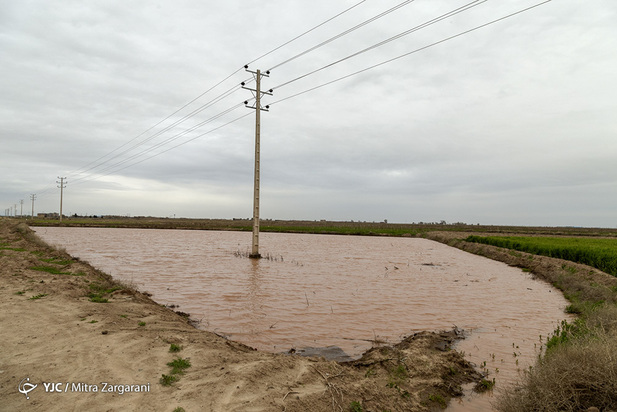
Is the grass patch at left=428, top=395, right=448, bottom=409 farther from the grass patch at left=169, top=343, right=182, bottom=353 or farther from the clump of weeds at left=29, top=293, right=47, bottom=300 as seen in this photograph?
the clump of weeds at left=29, top=293, right=47, bottom=300

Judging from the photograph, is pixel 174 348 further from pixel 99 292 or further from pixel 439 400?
pixel 99 292

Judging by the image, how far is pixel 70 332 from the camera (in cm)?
741

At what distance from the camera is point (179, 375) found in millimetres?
5602

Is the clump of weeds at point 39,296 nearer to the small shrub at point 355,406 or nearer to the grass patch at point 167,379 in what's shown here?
the grass patch at point 167,379

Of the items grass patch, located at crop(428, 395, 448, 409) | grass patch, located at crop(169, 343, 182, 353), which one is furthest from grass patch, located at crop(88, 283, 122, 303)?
grass patch, located at crop(428, 395, 448, 409)

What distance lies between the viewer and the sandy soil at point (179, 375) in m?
4.84

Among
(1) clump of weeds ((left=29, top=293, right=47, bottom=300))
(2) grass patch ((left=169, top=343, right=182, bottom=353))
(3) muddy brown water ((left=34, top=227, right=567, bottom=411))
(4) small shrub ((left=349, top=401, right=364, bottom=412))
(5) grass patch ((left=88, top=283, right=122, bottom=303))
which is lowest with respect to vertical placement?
(3) muddy brown water ((left=34, top=227, right=567, bottom=411))

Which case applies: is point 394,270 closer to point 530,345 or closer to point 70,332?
point 530,345

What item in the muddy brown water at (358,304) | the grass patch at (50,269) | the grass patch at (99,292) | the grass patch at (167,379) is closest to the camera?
the grass patch at (167,379)

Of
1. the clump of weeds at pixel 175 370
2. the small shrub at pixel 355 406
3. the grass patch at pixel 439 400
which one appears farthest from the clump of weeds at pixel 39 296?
the grass patch at pixel 439 400

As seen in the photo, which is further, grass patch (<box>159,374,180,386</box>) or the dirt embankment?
the dirt embankment

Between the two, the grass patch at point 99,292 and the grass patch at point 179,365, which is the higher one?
the grass patch at point 99,292

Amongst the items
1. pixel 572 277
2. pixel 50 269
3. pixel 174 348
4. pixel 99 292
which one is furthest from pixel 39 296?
pixel 572 277

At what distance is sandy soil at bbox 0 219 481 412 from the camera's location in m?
4.84
